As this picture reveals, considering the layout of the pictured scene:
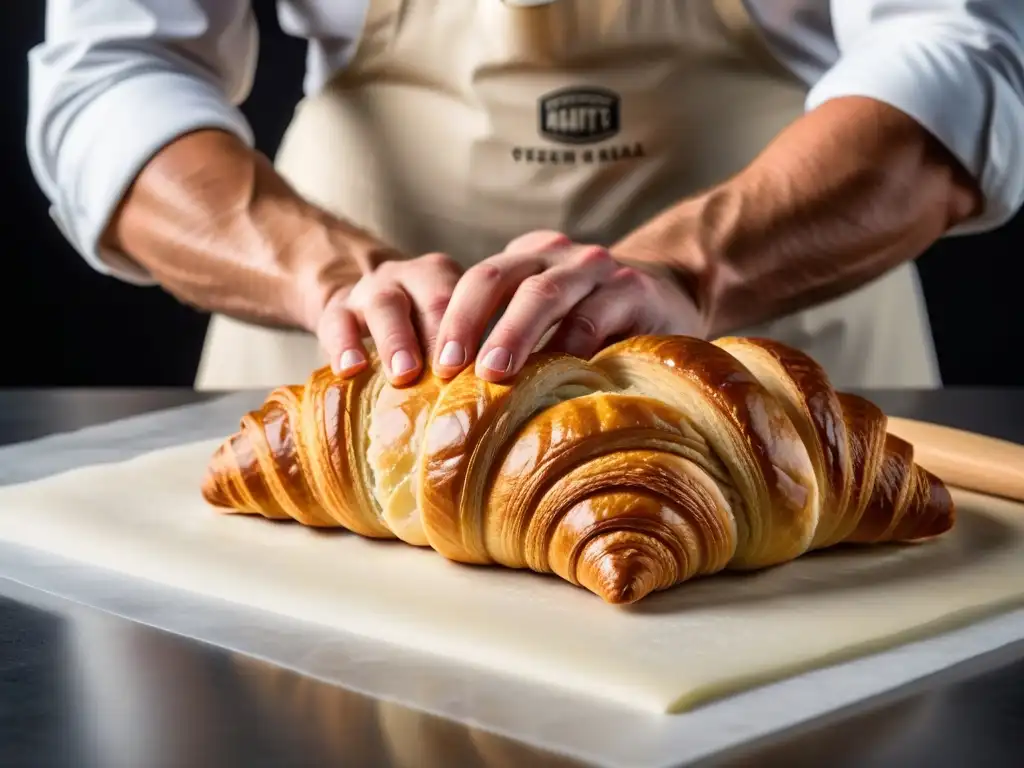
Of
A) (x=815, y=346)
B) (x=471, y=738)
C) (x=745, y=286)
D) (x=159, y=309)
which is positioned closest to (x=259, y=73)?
(x=159, y=309)

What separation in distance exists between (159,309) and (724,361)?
2.22 metres

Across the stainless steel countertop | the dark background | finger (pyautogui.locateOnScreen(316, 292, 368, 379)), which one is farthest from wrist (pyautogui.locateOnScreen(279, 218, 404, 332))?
the dark background

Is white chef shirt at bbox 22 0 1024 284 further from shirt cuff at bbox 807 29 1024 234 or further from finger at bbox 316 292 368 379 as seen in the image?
finger at bbox 316 292 368 379

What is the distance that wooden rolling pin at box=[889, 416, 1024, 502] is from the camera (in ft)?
3.78

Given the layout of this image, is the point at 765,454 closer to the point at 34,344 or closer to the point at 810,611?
the point at 810,611

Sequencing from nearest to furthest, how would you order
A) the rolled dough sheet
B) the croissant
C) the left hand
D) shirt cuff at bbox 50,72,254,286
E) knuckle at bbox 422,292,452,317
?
the rolled dough sheet
the croissant
the left hand
knuckle at bbox 422,292,452,317
shirt cuff at bbox 50,72,254,286

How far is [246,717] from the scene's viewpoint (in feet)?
2.45

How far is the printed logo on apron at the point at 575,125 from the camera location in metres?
1.65

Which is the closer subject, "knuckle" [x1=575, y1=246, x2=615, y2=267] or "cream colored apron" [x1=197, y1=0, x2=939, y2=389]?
"knuckle" [x1=575, y1=246, x2=615, y2=267]

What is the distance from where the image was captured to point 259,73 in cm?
293

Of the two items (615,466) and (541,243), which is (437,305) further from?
(615,466)

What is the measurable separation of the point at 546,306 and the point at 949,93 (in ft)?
2.10

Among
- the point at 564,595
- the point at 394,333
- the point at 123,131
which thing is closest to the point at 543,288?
the point at 394,333

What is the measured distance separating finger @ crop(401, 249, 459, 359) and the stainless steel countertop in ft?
1.11
